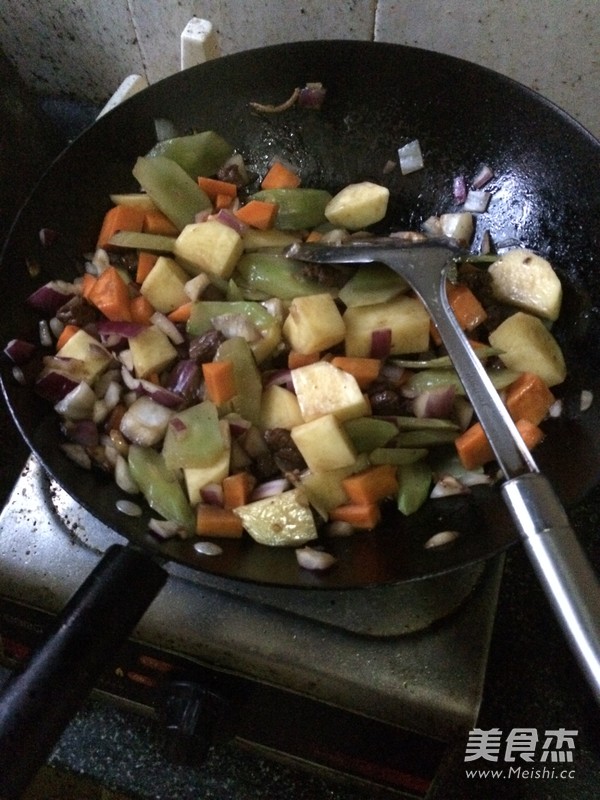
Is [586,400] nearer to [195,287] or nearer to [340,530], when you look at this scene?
[340,530]

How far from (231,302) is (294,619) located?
17.4 inches

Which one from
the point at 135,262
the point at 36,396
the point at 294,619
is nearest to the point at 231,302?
the point at 135,262

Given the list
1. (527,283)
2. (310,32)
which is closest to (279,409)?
(527,283)

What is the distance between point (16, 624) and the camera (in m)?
0.93

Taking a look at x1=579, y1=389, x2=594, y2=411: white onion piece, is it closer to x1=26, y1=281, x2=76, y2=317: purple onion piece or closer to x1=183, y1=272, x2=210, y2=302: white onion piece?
x1=183, y1=272, x2=210, y2=302: white onion piece

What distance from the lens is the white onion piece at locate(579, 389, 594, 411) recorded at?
0.91 meters

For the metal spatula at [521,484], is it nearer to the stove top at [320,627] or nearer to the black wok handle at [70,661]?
the stove top at [320,627]

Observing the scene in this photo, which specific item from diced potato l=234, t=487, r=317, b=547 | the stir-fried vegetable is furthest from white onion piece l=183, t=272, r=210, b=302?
diced potato l=234, t=487, r=317, b=547

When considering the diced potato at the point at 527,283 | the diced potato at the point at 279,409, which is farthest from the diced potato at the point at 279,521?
the diced potato at the point at 527,283

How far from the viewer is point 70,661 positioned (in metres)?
0.68

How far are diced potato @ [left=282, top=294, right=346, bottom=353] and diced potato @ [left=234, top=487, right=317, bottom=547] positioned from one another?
23cm

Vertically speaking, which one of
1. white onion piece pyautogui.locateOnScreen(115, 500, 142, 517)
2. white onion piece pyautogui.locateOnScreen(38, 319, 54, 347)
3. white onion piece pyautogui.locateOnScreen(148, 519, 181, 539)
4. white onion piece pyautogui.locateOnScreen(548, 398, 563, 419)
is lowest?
Answer: white onion piece pyautogui.locateOnScreen(148, 519, 181, 539)

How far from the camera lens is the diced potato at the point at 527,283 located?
0.97 meters

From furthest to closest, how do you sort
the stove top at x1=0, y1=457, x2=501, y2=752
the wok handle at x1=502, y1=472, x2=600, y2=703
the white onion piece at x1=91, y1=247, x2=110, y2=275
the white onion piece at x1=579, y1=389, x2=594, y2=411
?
the white onion piece at x1=91, y1=247, x2=110, y2=275 → the white onion piece at x1=579, y1=389, x2=594, y2=411 → the stove top at x1=0, y1=457, x2=501, y2=752 → the wok handle at x1=502, y1=472, x2=600, y2=703
